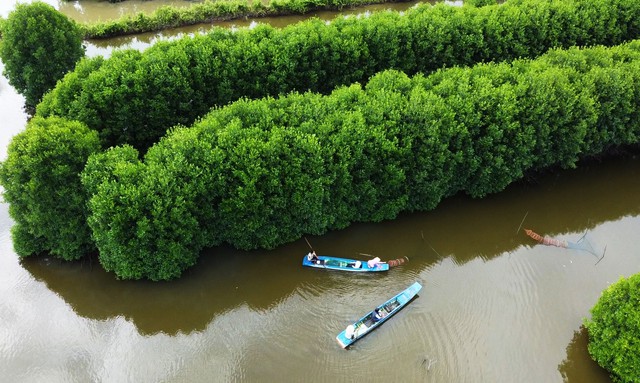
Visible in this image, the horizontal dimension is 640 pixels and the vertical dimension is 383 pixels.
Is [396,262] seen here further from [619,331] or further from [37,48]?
[37,48]

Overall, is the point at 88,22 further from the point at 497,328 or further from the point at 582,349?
the point at 582,349

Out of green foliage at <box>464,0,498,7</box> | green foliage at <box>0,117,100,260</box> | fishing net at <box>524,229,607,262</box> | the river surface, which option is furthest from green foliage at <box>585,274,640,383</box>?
green foliage at <box>0,117,100,260</box>

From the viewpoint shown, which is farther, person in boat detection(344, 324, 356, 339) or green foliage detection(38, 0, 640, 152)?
green foliage detection(38, 0, 640, 152)

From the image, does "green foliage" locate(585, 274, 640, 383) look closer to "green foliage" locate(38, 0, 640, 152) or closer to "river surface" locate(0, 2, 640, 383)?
"river surface" locate(0, 2, 640, 383)

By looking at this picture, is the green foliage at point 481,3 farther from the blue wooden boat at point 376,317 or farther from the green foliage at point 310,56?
the blue wooden boat at point 376,317

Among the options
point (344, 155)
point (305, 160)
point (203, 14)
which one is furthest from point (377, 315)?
point (203, 14)

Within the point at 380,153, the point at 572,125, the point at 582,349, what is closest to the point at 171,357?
the point at 380,153

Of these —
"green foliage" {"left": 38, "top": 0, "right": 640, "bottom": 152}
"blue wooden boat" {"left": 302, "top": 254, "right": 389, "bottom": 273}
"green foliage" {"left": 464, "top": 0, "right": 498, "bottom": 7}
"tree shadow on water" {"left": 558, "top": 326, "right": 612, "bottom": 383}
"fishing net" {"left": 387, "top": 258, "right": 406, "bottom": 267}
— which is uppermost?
"green foliage" {"left": 464, "top": 0, "right": 498, "bottom": 7}
